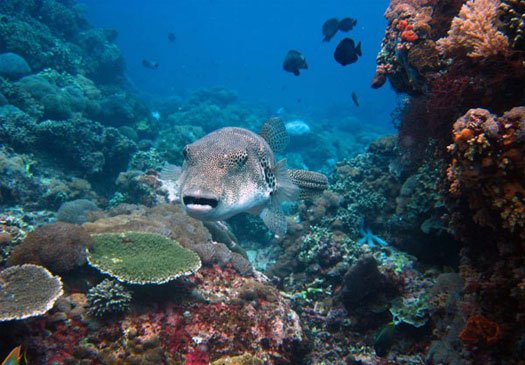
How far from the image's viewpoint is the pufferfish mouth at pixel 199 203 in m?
3.02

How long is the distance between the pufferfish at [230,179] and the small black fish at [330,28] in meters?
8.80

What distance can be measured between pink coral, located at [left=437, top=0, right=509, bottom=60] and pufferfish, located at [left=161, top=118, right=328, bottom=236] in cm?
273

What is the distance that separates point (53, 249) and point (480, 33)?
6152mm

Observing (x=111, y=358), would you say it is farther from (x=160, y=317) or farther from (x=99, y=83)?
(x=99, y=83)

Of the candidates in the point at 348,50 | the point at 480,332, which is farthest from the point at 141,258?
the point at 348,50

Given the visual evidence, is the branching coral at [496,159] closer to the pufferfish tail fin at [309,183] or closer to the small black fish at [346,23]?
the pufferfish tail fin at [309,183]

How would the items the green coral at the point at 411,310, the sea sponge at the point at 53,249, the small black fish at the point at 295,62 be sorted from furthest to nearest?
the small black fish at the point at 295,62 → the green coral at the point at 411,310 → the sea sponge at the point at 53,249

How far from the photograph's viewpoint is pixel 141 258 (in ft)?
15.9

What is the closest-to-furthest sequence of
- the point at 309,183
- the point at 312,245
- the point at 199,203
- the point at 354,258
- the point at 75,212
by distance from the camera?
1. the point at 199,203
2. the point at 309,183
3. the point at 354,258
4. the point at 312,245
5. the point at 75,212

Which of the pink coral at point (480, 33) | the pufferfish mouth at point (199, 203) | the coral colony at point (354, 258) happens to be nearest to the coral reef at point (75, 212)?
the coral colony at point (354, 258)

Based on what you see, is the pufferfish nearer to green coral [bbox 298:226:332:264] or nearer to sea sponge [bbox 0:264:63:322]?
sea sponge [bbox 0:264:63:322]

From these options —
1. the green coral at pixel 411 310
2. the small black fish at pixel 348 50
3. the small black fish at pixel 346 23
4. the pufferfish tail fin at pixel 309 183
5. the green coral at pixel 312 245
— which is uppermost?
the small black fish at pixel 346 23

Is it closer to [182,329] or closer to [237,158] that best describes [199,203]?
[237,158]

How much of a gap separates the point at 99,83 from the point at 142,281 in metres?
28.8
